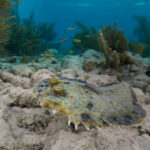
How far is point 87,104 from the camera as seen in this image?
6.28 ft

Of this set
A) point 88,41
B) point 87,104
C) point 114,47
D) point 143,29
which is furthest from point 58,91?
point 143,29

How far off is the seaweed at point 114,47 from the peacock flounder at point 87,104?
94.0 inches

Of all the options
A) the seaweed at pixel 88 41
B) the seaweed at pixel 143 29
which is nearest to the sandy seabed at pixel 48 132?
the seaweed at pixel 88 41

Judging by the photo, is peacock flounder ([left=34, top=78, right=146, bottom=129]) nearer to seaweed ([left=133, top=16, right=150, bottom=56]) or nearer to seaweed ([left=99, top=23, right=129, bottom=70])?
seaweed ([left=99, top=23, right=129, bottom=70])

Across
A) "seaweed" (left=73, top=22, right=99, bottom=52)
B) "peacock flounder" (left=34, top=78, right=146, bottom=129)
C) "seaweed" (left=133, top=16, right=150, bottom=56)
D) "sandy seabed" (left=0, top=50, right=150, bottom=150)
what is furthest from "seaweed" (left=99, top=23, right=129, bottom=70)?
"seaweed" (left=133, top=16, right=150, bottom=56)

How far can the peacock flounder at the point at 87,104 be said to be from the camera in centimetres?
173

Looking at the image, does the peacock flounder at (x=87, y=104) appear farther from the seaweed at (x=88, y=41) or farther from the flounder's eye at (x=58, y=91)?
the seaweed at (x=88, y=41)

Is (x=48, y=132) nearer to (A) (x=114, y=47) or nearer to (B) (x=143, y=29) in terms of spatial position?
(A) (x=114, y=47)

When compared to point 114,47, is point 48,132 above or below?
below

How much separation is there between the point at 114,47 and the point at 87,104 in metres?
5.25

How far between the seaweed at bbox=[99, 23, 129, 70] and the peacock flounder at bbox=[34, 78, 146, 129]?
2.39 metres

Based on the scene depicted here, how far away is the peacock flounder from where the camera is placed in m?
1.73

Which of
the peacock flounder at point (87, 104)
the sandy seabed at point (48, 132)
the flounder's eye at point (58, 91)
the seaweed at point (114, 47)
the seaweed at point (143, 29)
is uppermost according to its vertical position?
the seaweed at point (143, 29)

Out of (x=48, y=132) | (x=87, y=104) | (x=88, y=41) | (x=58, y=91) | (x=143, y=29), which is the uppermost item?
(x=143, y=29)
